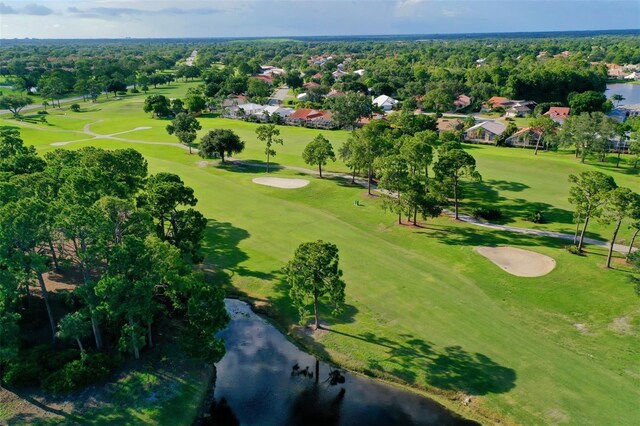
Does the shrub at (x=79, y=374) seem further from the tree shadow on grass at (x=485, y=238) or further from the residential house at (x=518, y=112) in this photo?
the residential house at (x=518, y=112)

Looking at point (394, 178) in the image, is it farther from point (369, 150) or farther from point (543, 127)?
point (543, 127)

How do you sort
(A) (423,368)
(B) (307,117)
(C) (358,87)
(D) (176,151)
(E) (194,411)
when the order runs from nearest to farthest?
(E) (194,411) < (A) (423,368) < (D) (176,151) < (B) (307,117) < (C) (358,87)

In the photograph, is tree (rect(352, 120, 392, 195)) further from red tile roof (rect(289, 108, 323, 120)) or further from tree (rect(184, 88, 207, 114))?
tree (rect(184, 88, 207, 114))

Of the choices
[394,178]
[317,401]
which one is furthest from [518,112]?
[317,401]

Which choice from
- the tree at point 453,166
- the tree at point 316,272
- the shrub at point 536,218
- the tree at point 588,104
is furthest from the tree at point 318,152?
the tree at point 588,104

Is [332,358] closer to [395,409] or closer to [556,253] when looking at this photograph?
[395,409]

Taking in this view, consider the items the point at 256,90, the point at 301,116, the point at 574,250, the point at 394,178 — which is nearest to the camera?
the point at 574,250

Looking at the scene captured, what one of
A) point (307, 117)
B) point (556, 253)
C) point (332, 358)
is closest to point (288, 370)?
point (332, 358)
